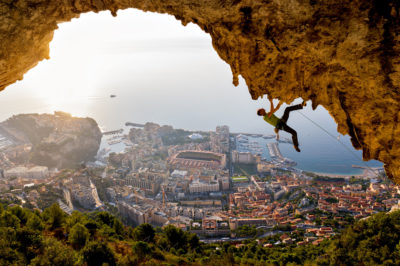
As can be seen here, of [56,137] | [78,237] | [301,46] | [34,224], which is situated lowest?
[78,237]

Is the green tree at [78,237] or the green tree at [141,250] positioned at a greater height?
the green tree at [78,237]

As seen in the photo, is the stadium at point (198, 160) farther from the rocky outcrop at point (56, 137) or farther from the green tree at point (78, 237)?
the green tree at point (78, 237)

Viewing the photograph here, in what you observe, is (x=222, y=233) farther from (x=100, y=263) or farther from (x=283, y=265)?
(x=100, y=263)

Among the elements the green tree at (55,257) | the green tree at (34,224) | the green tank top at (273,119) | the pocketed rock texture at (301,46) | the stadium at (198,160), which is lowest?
the green tree at (55,257)

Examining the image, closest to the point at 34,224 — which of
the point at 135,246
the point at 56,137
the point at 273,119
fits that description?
the point at 135,246

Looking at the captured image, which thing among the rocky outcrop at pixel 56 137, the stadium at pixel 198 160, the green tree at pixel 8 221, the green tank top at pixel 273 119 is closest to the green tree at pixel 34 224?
the green tree at pixel 8 221

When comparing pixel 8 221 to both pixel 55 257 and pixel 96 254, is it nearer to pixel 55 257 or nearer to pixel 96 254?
pixel 55 257
